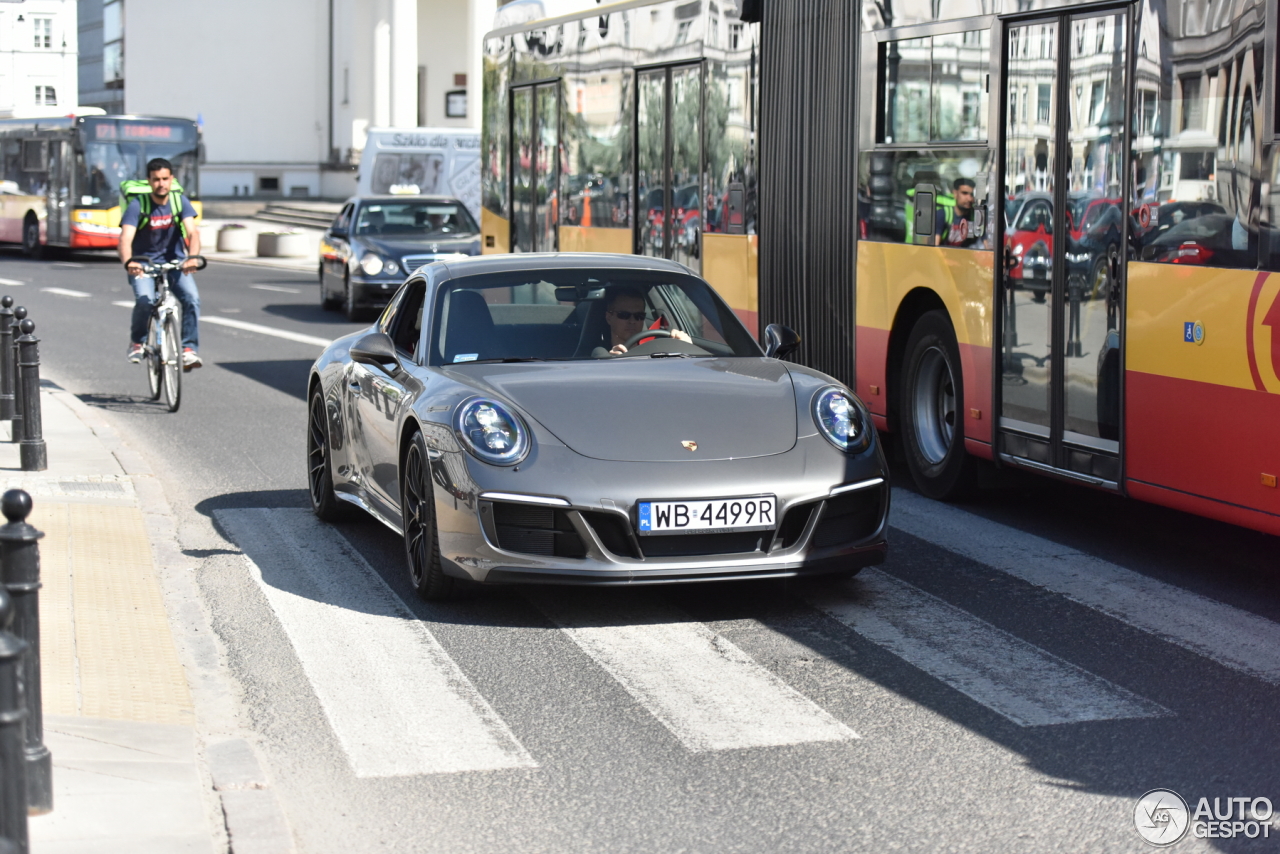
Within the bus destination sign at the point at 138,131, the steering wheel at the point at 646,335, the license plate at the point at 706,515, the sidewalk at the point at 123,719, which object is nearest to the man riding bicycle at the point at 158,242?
the sidewalk at the point at 123,719

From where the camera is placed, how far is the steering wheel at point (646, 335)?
307 inches

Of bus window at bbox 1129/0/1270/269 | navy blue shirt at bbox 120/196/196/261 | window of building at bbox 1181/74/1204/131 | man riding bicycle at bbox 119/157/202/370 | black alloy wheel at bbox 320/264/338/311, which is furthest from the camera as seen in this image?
black alloy wheel at bbox 320/264/338/311

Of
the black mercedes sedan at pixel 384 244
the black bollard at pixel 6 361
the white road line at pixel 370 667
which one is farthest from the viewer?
the black mercedes sedan at pixel 384 244

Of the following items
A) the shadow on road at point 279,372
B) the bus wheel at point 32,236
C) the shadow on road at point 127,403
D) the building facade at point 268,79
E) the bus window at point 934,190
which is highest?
the building facade at point 268,79

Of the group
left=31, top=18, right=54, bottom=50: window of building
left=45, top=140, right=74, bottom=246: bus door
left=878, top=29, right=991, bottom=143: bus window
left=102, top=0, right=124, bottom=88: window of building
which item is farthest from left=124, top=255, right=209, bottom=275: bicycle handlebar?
left=31, top=18, right=54, bottom=50: window of building

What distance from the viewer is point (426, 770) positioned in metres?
4.98

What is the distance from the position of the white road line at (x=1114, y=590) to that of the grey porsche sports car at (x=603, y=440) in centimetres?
100

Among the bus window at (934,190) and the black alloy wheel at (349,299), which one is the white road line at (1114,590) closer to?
the bus window at (934,190)

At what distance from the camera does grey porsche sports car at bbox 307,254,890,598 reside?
21.3 feet

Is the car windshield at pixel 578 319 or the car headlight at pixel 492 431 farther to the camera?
the car windshield at pixel 578 319

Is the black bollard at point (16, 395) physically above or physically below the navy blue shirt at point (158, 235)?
below

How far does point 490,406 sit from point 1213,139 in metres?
3.06

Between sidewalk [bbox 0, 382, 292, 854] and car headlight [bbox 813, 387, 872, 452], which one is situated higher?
car headlight [bbox 813, 387, 872, 452]

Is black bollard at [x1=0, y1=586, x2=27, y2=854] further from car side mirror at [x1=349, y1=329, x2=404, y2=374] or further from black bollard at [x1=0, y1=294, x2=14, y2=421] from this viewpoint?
black bollard at [x1=0, y1=294, x2=14, y2=421]
